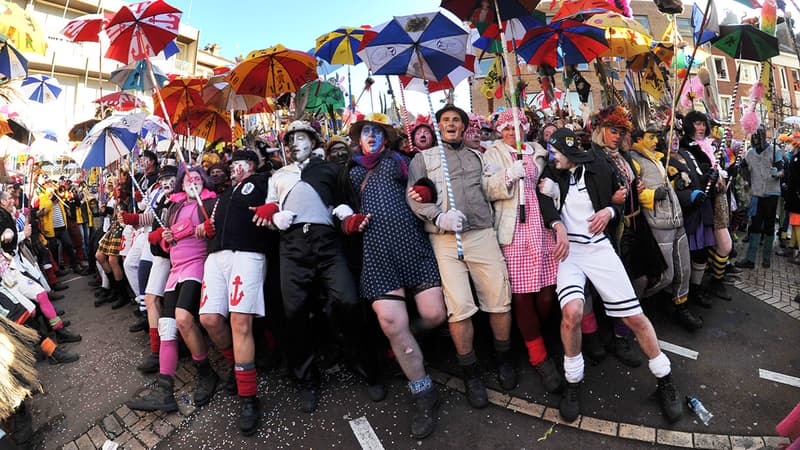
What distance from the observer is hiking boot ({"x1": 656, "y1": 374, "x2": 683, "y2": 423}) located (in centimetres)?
266

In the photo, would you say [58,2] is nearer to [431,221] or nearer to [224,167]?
[224,167]

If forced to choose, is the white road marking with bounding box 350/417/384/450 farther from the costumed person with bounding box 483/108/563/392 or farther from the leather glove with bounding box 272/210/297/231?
the leather glove with bounding box 272/210/297/231

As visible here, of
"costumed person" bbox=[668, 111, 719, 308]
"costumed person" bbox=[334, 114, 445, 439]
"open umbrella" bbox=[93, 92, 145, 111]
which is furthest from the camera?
"open umbrella" bbox=[93, 92, 145, 111]

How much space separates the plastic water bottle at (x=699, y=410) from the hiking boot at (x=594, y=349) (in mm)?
703

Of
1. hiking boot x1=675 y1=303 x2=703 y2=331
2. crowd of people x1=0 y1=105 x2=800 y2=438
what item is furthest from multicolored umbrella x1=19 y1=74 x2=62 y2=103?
hiking boot x1=675 y1=303 x2=703 y2=331

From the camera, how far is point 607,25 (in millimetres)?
4734

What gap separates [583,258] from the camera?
116 inches

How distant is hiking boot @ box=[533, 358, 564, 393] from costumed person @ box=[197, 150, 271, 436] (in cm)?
238

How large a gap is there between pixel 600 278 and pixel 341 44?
5.34m

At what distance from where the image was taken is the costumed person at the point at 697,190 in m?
4.12

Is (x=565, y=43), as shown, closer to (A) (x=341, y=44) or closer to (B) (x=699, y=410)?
(A) (x=341, y=44)

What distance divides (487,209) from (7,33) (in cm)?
698

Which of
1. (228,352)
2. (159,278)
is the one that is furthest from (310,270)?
(159,278)

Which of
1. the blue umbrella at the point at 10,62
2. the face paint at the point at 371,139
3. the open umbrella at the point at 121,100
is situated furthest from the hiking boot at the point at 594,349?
the open umbrella at the point at 121,100
